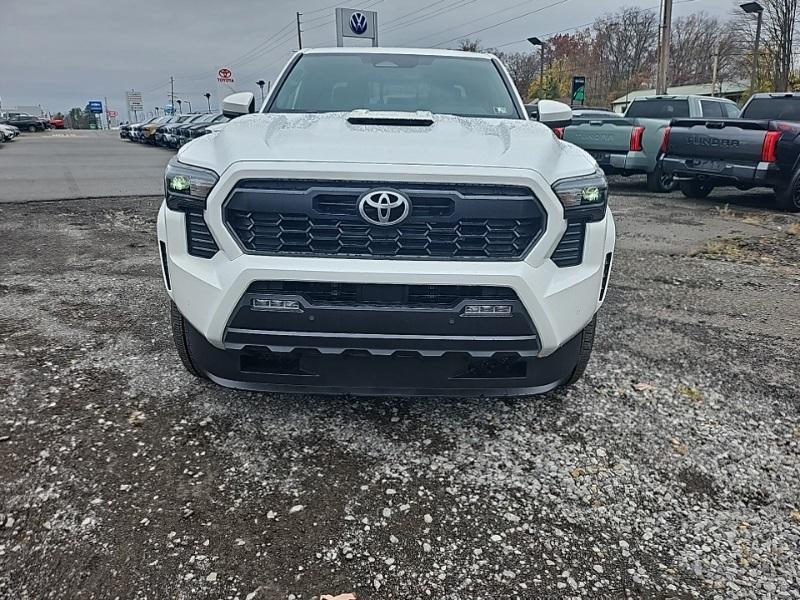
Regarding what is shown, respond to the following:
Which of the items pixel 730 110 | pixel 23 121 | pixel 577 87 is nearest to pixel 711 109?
pixel 730 110

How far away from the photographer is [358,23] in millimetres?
18641

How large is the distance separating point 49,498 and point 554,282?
6.96ft

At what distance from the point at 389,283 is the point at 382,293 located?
0.19 ft

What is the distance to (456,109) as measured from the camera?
12.9 feet

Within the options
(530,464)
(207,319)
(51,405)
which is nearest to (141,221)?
(51,405)

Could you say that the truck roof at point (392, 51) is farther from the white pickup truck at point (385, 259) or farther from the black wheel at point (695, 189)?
the black wheel at point (695, 189)

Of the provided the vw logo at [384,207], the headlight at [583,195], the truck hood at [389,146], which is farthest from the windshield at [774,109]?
the vw logo at [384,207]

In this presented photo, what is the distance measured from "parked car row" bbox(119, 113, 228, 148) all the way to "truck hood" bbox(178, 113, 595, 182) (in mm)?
17301

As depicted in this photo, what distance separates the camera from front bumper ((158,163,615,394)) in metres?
2.46

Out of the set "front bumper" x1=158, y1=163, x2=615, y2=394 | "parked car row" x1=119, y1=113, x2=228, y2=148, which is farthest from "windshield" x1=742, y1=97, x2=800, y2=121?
"parked car row" x1=119, y1=113, x2=228, y2=148

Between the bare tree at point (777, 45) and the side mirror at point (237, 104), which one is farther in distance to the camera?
the bare tree at point (777, 45)

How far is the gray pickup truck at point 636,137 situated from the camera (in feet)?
37.3

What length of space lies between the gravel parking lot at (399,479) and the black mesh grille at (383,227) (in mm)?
912

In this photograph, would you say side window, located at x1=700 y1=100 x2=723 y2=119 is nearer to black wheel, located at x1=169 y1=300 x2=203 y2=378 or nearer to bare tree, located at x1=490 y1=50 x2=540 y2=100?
black wheel, located at x1=169 y1=300 x2=203 y2=378
